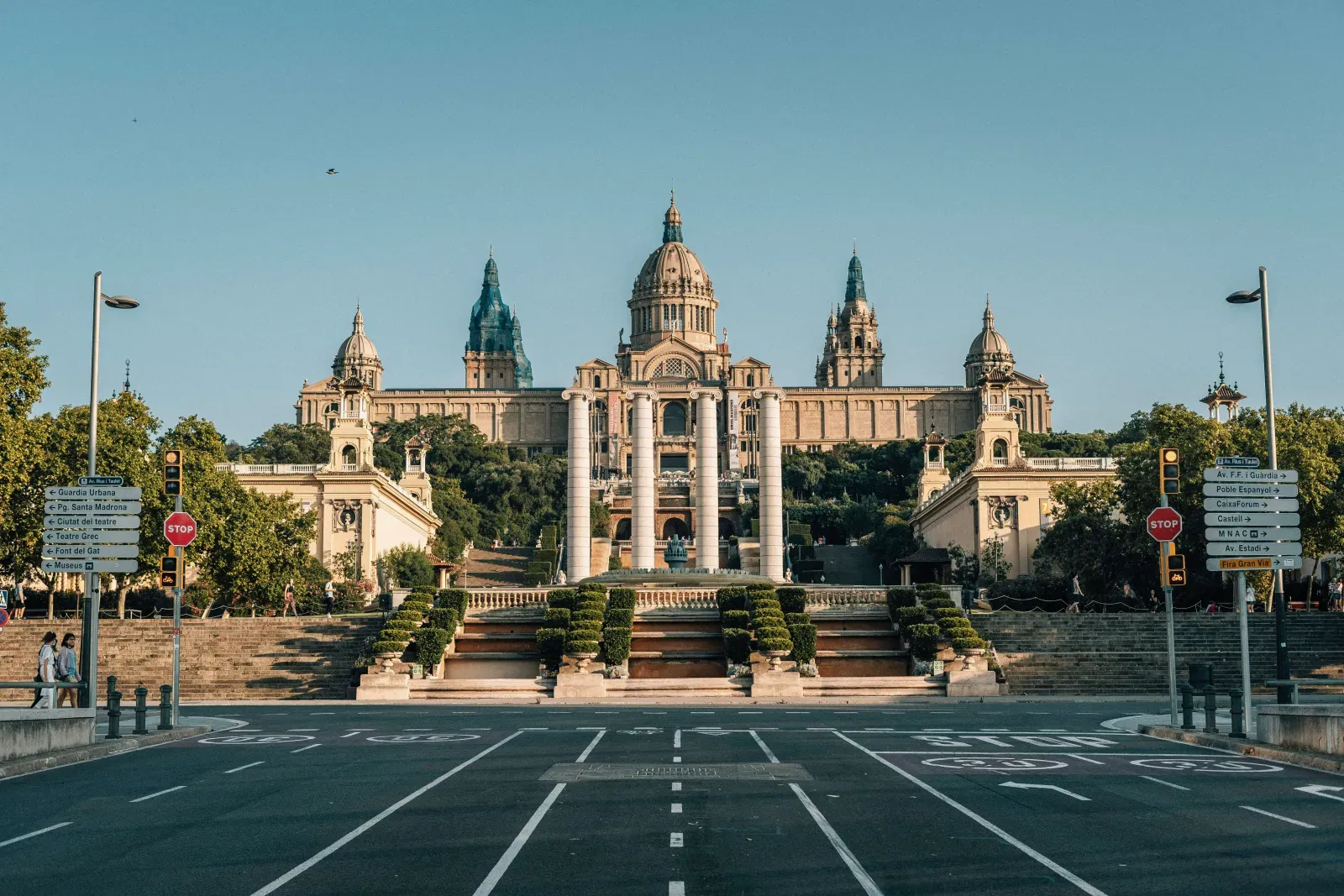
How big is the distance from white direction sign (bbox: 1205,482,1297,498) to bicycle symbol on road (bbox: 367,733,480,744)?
15205mm

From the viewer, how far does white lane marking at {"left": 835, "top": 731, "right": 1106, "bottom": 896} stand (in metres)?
14.0

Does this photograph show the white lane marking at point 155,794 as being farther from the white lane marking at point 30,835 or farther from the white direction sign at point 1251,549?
the white direction sign at point 1251,549

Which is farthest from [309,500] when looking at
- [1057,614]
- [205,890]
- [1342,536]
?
[205,890]

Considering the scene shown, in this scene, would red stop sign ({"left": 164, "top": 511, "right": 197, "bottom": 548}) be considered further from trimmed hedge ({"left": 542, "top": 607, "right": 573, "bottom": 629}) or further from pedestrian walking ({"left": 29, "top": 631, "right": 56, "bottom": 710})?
trimmed hedge ({"left": 542, "top": 607, "right": 573, "bottom": 629})

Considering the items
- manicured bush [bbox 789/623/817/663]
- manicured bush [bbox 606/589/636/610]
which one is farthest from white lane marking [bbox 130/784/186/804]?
manicured bush [bbox 606/589/636/610]

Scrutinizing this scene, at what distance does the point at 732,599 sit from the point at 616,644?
328 inches

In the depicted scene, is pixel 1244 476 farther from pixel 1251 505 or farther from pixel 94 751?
pixel 94 751

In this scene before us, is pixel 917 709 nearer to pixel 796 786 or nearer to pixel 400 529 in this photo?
pixel 796 786

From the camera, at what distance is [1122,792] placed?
20.6 meters

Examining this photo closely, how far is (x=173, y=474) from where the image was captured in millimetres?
34562

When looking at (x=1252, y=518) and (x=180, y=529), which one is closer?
(x=1252, y=518)

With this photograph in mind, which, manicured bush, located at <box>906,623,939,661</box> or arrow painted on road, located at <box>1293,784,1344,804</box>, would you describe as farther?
manicured bush, located at <box>906,623,939,661</box>

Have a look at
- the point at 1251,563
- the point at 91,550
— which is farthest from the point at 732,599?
the point at 91,550

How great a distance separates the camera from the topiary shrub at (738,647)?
49.6 m
